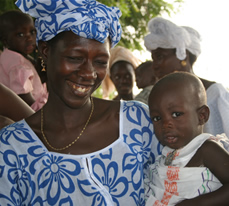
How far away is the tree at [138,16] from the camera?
6.50m

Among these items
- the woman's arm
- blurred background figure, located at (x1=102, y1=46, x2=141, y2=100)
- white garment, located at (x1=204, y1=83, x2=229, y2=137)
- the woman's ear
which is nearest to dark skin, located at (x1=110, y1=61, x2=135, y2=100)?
blurred background figure, located at (x1=102, y1=46, x2=141, y2=100)

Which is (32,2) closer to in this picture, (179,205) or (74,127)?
(74,127)

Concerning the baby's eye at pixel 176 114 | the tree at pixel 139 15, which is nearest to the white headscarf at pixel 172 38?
the baby's eye at pixel 176 114

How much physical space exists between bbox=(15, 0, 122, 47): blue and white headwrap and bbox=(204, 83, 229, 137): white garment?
4.81ft

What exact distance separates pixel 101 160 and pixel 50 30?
0.70m

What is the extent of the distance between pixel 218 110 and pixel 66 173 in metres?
1.62

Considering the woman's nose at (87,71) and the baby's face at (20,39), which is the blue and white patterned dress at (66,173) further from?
the baby's face at (20,39)

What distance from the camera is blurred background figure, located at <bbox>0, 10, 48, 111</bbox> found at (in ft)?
12.3

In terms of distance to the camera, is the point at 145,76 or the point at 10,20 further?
the point at 145,76

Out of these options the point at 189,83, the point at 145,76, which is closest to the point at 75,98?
the point at 189,83

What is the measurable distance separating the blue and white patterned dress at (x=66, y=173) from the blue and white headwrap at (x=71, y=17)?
544mm

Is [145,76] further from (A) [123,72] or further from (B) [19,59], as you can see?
(B) [19,59]

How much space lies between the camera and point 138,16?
6.76 m

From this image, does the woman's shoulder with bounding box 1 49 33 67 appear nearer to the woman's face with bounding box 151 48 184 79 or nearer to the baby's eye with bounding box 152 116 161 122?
the woman's face with bounding box 151 48 184 79
